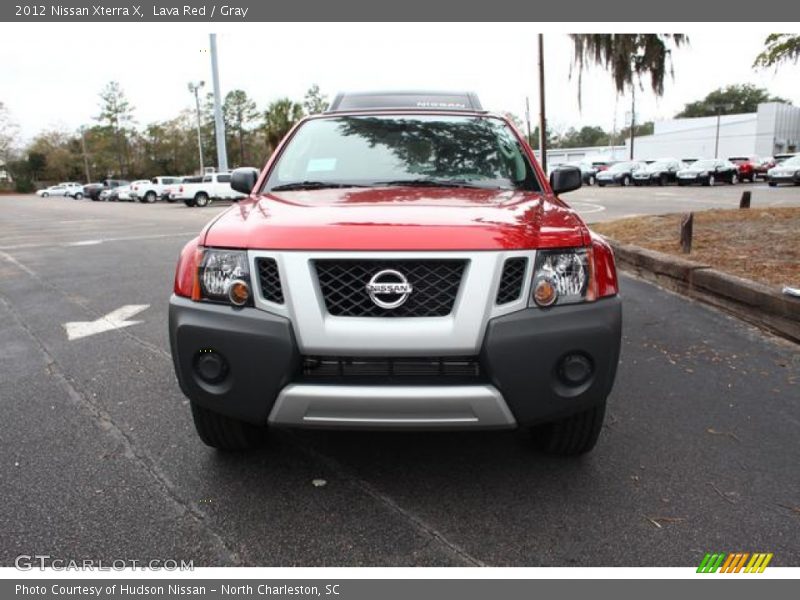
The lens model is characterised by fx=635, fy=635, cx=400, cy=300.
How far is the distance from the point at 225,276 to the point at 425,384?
0.92m

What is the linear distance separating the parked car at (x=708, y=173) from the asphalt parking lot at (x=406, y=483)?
30162 millimetres

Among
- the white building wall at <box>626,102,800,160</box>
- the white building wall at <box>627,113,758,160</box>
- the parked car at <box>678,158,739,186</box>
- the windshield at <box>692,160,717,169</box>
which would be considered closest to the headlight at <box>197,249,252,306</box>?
the parked car at <box>678,158,739,186</box>

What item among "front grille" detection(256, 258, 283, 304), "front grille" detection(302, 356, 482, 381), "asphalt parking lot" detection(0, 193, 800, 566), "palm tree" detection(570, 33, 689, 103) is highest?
"palm tree" detection(570, 33, 689, 103)

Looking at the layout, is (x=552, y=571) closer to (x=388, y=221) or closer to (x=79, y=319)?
(x=388, y=221)

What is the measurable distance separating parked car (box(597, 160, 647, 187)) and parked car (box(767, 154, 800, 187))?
7081mm

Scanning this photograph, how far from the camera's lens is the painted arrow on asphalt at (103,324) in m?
5.38

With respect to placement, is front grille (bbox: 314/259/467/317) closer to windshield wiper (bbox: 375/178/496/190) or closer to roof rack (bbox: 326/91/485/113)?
windshield wiper (bbox: 375/178/496/190)

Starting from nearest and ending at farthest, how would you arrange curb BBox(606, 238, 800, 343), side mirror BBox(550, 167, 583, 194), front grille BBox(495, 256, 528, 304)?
front grille BBox(495, 256, 528, 304) < side mirror BBox(550, 167, 583, 194) < curb BBox(606, 238, 800, 343)

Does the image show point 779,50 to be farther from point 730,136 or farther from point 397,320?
point 730,136

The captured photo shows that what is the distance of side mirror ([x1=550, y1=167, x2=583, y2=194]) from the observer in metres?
3.83

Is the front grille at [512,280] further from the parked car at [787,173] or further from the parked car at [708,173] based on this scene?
the parked car at [708,173]

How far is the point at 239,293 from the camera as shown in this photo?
2.51 m

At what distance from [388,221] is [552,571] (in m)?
1.42

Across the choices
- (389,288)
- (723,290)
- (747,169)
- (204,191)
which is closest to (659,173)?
(747,169)
